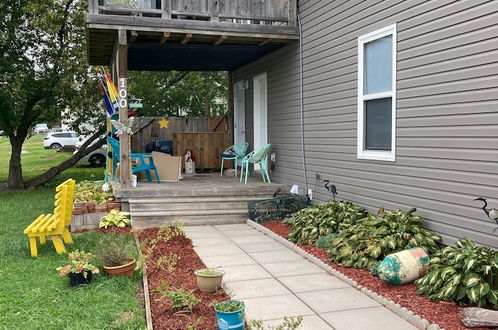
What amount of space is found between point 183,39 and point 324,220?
3.96 m

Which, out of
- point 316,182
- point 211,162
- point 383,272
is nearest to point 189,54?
point 211,162

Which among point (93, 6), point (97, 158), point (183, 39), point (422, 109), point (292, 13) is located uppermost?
point (292, 13)

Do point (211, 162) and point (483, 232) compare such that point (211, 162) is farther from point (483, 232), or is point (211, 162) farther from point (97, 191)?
point (483, 232)

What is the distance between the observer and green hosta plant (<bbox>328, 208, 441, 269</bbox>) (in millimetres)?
4500

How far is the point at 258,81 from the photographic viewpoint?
10219mm

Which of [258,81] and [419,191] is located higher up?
[258,81]

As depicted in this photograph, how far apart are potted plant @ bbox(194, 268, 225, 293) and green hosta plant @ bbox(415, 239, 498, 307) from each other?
5.65ft

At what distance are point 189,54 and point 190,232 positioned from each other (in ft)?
14.1

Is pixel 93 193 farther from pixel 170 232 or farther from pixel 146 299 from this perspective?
pixel 146 299

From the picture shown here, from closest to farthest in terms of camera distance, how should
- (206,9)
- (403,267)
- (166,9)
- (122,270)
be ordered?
(403,267)
(122,270)
(166,9)
(206,9)

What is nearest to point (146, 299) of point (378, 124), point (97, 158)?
point (378, 124)

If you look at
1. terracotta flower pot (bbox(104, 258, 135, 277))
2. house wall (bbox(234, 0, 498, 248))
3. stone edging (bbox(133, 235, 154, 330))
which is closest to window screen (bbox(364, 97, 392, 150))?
house wall (bbox(234, 0, 498, 248))

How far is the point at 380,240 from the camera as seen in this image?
4691 millimetres

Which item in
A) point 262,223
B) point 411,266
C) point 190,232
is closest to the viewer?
point 411,266
